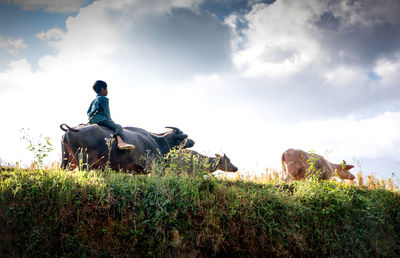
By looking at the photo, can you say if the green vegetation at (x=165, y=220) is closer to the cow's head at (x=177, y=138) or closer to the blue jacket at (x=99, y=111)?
the blue jacket at (x=99, y=111)

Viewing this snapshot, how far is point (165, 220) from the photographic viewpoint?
4.25 meters

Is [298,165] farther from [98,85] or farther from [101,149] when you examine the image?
[98,85]

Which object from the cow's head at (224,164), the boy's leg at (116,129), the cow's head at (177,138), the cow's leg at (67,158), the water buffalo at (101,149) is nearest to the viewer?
the water buffalo at (101,149)

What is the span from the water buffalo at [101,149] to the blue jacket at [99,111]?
0.33 meters

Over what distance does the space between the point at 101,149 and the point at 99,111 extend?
1.16 meters

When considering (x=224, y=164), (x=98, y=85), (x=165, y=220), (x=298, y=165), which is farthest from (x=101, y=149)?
(x=298, y=165)

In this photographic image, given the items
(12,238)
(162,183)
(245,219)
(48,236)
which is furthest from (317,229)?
(12,238)

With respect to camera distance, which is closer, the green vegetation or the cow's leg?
the green vegetation

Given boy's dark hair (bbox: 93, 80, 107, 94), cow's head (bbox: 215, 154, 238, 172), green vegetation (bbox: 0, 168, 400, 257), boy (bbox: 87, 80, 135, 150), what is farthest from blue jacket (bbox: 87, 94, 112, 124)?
cow's head (bbox: 215, 154, 238, 172)

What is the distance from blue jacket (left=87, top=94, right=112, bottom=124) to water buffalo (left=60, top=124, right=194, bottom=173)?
328mm

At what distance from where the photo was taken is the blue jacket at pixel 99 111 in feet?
24.0

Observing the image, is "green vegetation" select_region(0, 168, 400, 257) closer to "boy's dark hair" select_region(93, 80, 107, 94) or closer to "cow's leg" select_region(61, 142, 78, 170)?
"cow's leg" select_region(61, 142, 78, 170)

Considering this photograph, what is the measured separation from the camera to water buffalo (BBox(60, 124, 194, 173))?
21.6 feet

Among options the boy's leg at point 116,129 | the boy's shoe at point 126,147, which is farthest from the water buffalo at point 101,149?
the boy's shoe at point 126,147
